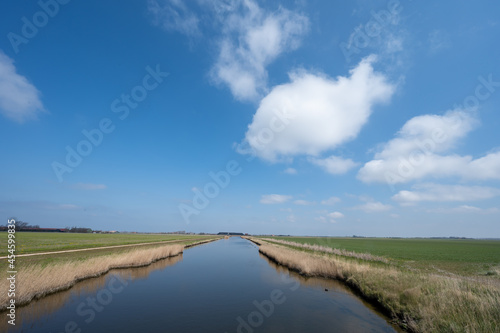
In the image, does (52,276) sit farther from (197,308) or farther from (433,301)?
(433,301)

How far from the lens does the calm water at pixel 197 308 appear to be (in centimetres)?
1117

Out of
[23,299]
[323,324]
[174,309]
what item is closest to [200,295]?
[174,309]

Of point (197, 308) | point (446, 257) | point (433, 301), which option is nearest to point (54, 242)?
point (197, 308)

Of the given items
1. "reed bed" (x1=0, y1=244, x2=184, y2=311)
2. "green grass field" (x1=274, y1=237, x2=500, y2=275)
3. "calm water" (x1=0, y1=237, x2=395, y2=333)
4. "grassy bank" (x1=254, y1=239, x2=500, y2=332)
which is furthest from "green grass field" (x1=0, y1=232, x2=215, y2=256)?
"green grass field" (x1=274, y1=237, x2=500, y2=275)

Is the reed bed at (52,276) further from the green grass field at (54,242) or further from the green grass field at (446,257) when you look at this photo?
the green grass field at (446,257)

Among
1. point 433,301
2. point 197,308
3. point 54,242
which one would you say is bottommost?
point 54,242

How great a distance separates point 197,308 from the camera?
1365 centimetres

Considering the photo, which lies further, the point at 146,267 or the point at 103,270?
the point at 146,267

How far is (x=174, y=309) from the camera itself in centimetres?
1343

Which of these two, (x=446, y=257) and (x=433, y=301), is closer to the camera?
(x=433, y=301)

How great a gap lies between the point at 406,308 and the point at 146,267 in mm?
25936

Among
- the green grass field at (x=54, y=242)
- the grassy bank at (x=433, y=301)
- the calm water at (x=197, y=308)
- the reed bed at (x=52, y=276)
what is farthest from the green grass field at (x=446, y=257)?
the green grass field at (x=54, y=242)

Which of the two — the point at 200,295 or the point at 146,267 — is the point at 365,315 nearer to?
the point at 200,295

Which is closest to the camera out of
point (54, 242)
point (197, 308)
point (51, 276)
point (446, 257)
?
point (197, 308)
